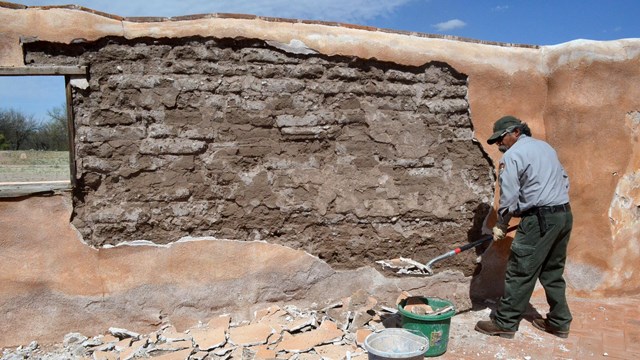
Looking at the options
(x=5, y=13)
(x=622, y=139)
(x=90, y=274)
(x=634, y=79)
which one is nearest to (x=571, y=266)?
(x=622, y=139)

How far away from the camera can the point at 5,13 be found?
12.1 ft

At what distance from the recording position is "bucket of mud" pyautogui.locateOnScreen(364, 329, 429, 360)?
10.7 feet

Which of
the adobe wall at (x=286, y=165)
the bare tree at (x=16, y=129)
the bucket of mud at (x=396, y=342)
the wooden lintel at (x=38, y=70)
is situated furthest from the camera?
the bare tree at (x=16, y=129)

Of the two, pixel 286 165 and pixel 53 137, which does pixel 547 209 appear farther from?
pixel 53 137

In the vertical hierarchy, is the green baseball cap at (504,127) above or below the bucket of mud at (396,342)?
above

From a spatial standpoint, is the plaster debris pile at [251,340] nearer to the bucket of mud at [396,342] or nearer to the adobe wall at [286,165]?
the adobe wall at [286,165]

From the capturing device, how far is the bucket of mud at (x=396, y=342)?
3264 mm

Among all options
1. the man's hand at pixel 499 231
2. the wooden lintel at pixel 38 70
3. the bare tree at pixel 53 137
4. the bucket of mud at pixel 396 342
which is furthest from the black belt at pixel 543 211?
the bare tree at pixel 53 137

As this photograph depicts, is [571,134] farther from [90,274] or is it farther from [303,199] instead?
[90,274]

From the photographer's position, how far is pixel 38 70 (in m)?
3.69


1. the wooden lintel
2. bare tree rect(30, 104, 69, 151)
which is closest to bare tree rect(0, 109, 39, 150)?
Result: bare tree rect(30, 104, 69, 151)

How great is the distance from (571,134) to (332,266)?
249 centimetres

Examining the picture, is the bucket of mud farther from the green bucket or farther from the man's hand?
Answer: the man's hand

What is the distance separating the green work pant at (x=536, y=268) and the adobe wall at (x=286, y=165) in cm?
64
